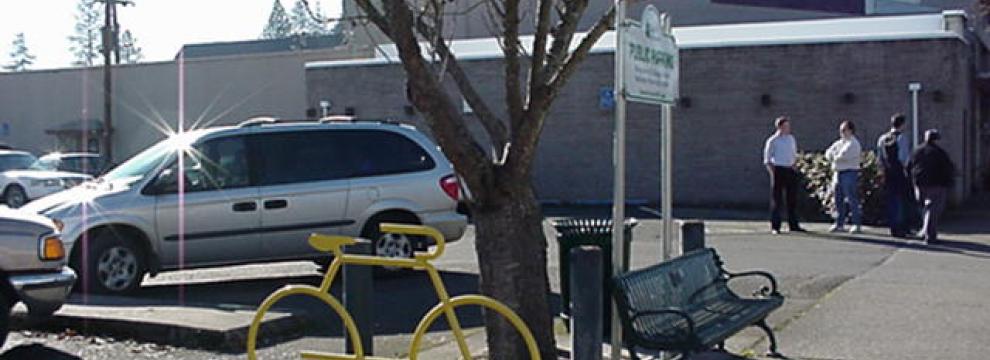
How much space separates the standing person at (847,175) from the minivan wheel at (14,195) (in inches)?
757

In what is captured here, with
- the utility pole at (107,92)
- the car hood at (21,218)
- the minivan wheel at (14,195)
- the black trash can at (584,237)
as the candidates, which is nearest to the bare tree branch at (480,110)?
the black trash can at (584,237)

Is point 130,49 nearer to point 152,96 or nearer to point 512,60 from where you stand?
point 152,96

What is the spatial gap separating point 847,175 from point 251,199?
9256mm

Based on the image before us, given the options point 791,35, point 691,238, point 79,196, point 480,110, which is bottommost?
point 691,238

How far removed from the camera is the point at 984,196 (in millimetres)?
27078

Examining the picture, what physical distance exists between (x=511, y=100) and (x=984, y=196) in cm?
2237

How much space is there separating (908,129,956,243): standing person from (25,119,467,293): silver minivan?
637 centimetres

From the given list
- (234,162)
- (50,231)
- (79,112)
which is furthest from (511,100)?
(79,112)

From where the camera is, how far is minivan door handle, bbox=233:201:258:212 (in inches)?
501

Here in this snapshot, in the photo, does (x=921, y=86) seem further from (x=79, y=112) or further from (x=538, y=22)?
(x=79, y=112)

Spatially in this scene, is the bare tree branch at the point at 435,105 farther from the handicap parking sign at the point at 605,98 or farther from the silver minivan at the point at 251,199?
the handicap parking sign at the point at 605,98

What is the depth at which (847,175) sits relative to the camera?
59.9 ft

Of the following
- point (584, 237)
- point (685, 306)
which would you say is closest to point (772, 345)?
point (685, 306)

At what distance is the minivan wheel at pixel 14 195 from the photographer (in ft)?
96.9
